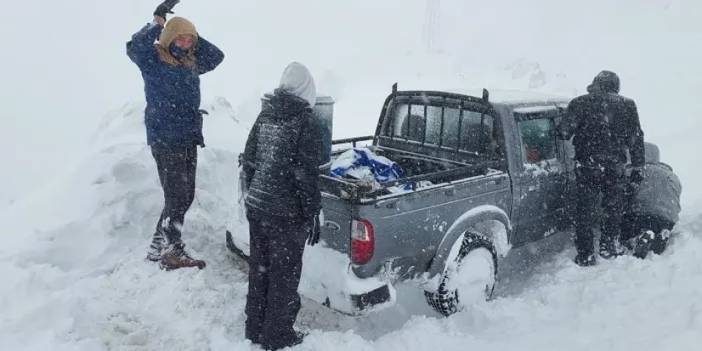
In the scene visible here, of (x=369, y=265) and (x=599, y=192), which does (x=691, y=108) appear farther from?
(x=369, y=265)

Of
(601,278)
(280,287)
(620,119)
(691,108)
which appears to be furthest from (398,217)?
(691,108)

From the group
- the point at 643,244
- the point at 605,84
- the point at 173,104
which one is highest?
the point at 605,84

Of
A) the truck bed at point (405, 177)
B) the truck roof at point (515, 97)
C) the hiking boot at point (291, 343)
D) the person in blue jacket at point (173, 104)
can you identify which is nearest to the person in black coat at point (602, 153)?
the truck roof at point (515, 97)

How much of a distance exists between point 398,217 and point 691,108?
1470 centimetres

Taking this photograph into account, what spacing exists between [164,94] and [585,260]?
4461 millimetres

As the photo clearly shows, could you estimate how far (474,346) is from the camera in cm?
423

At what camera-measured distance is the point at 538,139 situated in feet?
18.5

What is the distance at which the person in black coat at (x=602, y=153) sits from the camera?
223 inches

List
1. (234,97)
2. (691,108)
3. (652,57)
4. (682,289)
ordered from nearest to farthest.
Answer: (682,289)
(691,108)
(652,57)
(234,97)

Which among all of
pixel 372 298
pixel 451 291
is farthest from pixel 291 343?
pixel 451 291

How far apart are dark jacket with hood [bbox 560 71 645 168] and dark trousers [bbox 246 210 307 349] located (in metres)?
3.28

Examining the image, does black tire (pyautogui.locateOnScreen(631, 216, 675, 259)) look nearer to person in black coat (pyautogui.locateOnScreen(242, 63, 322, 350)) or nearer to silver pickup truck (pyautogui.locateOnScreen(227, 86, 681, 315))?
silver pickup truck (pyautogui.locateOnScreen(227, 86, 681, 315))

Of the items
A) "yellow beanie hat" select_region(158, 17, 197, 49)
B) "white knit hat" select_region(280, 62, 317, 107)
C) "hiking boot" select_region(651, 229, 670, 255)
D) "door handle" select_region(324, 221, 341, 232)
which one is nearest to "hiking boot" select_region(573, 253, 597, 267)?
"hiking boot" select_region(651, 229, 670, 255)

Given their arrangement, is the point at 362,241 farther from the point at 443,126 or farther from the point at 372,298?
the point at 443,126
